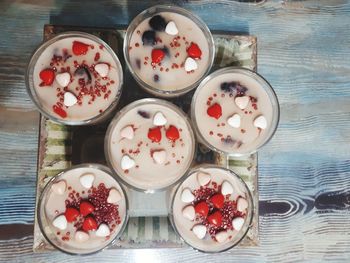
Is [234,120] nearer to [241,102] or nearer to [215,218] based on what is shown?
[241,102]

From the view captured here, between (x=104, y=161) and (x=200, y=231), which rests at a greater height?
(x=104, y=161)

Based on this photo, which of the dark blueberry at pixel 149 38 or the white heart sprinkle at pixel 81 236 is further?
the dark blueberry at pixel 149 38

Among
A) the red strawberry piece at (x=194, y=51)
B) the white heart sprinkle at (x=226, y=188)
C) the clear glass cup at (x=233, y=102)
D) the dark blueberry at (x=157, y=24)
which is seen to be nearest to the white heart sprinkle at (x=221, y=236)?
the white heart sprinkle at (x=226, y=188)

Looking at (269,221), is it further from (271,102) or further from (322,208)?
(271,102)

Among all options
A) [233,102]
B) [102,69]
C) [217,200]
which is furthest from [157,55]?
[217,200]

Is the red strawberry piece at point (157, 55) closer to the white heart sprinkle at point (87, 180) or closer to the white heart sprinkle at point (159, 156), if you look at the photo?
the white heart sprinkle at point (159, 156)
